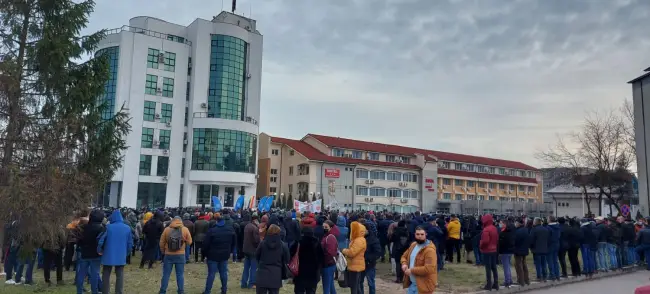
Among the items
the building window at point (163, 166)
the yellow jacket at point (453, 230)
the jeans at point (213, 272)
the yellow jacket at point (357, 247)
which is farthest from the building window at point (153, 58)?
the yellow jacket at point (357, 247)

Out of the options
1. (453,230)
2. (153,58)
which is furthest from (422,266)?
(153,58)

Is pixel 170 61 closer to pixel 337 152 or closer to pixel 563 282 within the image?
pixel 337 152

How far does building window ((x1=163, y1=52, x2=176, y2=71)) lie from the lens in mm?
51856

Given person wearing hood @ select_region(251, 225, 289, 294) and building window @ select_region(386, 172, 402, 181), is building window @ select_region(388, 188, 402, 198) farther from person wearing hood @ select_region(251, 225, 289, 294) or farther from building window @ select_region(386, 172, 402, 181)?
person wearing hood @ select_region(251, 225, 289, 294)

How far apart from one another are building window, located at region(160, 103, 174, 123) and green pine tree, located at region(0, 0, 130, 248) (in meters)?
37.3

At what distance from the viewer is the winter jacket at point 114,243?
9.34m

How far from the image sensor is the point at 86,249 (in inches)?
378

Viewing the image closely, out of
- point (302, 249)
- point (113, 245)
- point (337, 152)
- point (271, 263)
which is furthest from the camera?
point (337, 152)

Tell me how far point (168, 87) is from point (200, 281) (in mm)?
42803

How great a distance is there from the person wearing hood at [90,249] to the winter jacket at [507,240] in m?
9.68

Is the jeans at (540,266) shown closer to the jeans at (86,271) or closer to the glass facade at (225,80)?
the jeans at (86,271)

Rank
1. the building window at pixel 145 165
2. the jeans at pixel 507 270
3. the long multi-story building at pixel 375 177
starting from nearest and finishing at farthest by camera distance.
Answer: the jeans at pixel 507 270
the building window at pixel 145 165
the long multi-story building at pixel 375 177

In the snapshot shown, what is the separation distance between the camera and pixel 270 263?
793 cm

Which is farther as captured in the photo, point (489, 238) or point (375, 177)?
point (375, 177)
